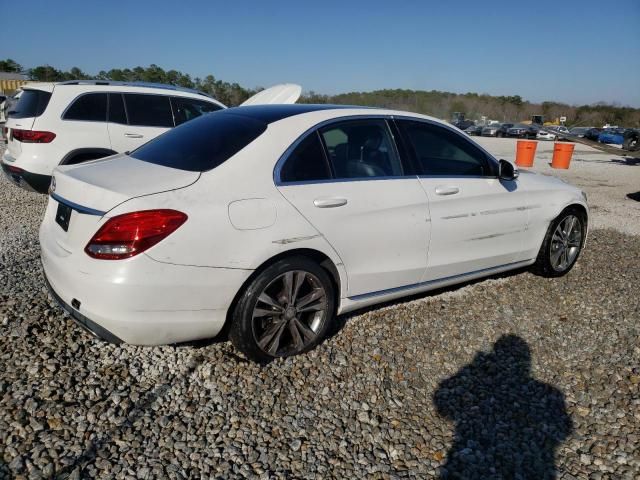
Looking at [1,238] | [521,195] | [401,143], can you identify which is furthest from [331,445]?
[1,238]

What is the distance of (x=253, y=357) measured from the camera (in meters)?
3.08

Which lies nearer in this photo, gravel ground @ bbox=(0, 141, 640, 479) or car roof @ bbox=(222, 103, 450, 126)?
gravel ground @ bbox=(0, 141, 640, 479)

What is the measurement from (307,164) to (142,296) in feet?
4.31

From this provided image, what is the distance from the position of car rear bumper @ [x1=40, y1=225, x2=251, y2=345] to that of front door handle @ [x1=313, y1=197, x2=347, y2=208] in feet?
2.15

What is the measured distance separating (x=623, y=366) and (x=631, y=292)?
5.51 feet

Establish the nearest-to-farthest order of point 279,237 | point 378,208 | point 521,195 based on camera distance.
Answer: point 279,237 < point 378,208 < point 521,195

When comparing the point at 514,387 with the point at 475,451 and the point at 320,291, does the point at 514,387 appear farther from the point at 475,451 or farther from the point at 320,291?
the point at 320,291

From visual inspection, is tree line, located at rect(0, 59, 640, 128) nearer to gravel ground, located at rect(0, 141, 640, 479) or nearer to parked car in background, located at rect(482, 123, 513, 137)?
parked car in background, located at rect(482, 123, 513, 137)

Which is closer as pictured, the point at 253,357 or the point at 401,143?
the point at 253,357

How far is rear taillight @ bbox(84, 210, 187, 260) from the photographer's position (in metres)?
2.54

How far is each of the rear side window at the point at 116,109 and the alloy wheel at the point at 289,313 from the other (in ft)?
16.4

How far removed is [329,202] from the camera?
Answer: 3146 mm

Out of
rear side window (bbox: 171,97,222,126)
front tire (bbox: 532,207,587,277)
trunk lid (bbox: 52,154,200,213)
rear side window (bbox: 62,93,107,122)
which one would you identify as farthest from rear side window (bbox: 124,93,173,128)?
front tire (bbox: 532,207,587,277)

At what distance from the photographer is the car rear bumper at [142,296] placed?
255 centimetres
